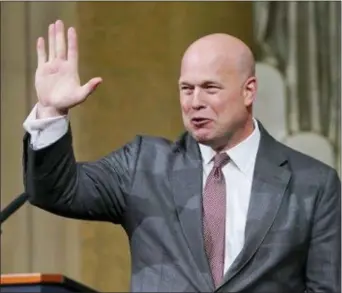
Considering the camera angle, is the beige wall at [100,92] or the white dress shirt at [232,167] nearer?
the white dress shirt at [232,167]

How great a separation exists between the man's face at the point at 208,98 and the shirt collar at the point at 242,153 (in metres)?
0.03

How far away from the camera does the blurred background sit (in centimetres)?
362

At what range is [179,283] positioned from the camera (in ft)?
4.33

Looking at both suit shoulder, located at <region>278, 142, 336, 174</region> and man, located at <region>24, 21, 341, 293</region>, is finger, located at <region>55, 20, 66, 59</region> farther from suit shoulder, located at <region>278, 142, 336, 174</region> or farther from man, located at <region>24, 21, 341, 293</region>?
suit shoulder, located at <region>278, 142, 336, 174</region>

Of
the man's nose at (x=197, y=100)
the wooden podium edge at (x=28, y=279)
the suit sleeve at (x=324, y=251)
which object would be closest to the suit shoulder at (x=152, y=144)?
the man's nose at (x=197, y=100)

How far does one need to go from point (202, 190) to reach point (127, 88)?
7.56 ft

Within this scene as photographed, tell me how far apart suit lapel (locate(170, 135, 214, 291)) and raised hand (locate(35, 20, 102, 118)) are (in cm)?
16

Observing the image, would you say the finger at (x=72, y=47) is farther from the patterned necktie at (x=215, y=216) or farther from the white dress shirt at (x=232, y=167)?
the patterned necktie at (x=215, y=216)

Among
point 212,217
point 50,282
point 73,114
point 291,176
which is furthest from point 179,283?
point 73,114

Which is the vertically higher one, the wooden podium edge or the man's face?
the man's face

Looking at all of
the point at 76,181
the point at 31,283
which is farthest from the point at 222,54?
the point at 31,283

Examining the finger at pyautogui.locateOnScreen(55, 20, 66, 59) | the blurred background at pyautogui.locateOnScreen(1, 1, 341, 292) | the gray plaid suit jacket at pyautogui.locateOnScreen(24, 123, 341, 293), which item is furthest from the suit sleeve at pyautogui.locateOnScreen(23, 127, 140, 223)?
the blurred background at pyautogui.locateOnScreen(1, 1, 341, 292)

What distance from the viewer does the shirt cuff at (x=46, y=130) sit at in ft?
4.43

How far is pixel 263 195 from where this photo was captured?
1372 millimetres
